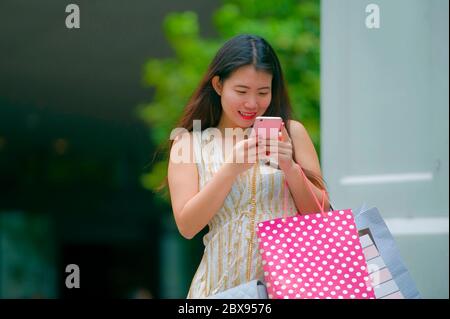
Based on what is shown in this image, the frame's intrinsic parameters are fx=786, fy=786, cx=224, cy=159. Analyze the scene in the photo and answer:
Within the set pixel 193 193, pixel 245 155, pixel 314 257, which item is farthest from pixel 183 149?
pixel 314 257

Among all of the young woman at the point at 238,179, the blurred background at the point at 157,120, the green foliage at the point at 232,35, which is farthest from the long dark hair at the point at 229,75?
the green foliage at the point at 232,35

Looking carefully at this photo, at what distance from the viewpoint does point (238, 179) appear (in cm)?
191

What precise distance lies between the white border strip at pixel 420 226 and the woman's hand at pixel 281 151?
35.4 inches

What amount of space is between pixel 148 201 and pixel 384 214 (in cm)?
429

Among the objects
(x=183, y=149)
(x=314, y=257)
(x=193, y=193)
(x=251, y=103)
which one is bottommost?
(x=314, y=257)

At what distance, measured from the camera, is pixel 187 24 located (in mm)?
4820

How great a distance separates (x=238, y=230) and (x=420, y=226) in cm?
93

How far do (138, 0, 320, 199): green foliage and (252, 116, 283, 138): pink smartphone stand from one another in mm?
2406

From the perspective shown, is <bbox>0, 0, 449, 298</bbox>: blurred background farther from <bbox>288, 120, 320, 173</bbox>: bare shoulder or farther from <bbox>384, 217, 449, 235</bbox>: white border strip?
<bbox>288, 120, 320, 173</bbox>: bare shoulder

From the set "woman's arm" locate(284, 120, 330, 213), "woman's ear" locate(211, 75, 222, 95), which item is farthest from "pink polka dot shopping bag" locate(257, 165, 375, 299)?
"woman's ear" locate(211, 75, 222, 95)

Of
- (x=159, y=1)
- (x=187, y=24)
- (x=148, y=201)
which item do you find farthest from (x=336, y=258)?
(x=148, y=201)

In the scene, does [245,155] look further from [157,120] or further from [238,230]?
[157,120]

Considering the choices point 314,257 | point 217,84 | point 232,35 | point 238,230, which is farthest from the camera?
point 232,35
